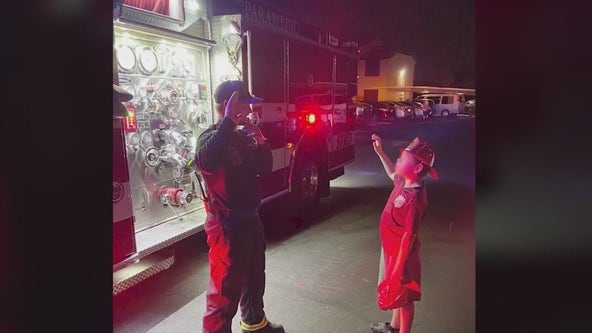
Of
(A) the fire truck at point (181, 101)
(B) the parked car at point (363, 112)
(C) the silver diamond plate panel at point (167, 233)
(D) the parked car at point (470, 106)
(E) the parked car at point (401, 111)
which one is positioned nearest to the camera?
(D) the parked car at point (470, 106)

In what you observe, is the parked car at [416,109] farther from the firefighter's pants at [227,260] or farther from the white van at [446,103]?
the firefighter's pants at [227,260]

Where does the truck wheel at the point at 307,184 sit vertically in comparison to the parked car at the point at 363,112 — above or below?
below

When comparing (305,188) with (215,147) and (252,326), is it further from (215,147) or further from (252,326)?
(215,147)

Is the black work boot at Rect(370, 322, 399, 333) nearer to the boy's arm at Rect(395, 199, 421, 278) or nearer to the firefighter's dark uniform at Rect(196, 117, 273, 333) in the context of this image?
the boy's arm at Rect(395, 199, 421, 278)

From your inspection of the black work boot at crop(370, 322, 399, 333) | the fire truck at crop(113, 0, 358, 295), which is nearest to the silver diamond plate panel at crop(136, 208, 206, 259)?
the fire truck at crop(113, 0, 358, 295)

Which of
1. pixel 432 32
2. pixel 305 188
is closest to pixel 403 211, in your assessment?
pixel 432 32

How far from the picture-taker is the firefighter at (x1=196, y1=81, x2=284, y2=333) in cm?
273

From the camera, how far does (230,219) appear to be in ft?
9.19
